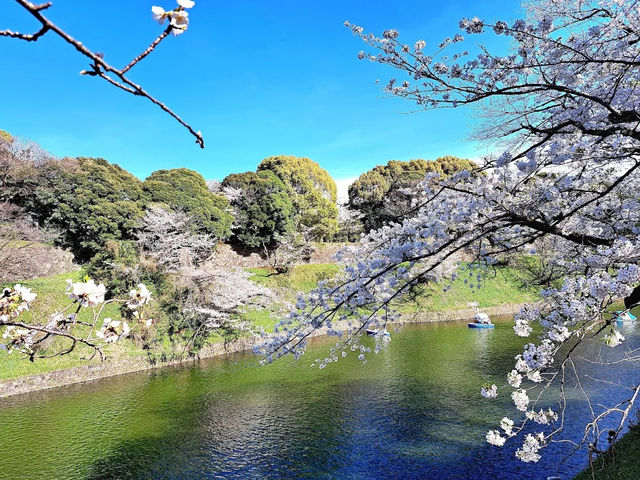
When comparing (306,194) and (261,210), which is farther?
(306,194)

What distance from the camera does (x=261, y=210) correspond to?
22859mm

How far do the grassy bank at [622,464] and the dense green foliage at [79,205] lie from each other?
58.2 ft

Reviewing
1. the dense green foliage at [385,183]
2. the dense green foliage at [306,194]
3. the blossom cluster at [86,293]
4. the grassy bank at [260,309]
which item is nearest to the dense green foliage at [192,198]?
the grassy bank at [260,309]

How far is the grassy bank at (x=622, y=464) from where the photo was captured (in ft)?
15.0

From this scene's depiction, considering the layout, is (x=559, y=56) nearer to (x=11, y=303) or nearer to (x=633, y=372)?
(x=11, y=303)

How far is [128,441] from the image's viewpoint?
7.83 m

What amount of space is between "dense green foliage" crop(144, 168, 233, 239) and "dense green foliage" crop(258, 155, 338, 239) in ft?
17.1

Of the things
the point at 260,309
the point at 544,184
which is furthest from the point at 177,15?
the point at 260,309

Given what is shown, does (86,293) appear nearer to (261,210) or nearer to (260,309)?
(260,309)

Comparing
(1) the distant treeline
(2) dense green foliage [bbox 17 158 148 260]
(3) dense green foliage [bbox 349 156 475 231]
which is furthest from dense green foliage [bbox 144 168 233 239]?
(3) dense green foliage [bbox 349 156 475 231]

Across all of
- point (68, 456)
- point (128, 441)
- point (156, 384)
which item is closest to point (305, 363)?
point (156, 384)

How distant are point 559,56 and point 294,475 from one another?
7018mm

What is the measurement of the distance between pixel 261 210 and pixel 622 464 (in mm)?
20142

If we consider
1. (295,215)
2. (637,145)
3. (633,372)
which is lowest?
(633,372)
